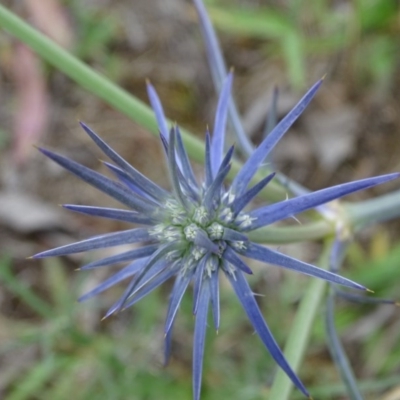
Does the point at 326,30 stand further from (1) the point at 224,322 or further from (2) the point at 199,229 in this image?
→ (2) the point at 199,229

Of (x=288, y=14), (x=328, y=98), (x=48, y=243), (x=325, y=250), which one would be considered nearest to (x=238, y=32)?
(x=288, y=14)

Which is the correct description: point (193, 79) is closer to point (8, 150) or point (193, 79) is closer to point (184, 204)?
point (8, 150)

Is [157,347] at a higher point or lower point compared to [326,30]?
lower

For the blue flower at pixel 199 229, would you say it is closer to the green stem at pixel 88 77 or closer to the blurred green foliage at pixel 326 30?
the green stem at pixel 88 77

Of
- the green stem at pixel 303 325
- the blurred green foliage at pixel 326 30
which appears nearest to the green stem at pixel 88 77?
the green stem at pixel 303 325

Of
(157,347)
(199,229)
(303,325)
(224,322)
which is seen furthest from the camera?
(157,347)

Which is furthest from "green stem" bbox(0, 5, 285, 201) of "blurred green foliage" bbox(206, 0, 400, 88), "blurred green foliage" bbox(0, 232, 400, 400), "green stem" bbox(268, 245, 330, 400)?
"blurred green foliage" bbox(206, 0, 400, 88)

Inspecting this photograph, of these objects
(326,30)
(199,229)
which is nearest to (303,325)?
(199,229)
